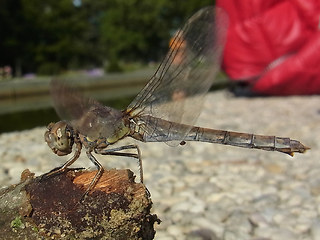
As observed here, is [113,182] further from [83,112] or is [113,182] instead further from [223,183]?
[223,183]

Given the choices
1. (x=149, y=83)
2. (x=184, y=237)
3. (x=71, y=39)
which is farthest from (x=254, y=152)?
(x=71, y=39)

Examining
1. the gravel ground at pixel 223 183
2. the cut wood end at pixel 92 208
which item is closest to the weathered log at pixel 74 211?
the cut wood end at pixel 92 208

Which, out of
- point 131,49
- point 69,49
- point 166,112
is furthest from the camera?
point 131,49

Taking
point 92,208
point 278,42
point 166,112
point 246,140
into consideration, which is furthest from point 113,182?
point 278,42

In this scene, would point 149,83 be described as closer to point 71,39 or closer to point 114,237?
point 114,237

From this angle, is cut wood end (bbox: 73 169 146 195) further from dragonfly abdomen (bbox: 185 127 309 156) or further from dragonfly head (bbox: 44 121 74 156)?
dragonfly abdomen (bbox: 185 127 309 156)

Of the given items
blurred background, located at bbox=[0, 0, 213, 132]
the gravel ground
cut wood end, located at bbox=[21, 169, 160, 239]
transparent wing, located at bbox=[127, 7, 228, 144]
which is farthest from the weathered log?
blurred background, located at bbox=[0, 0, 213, 132]
